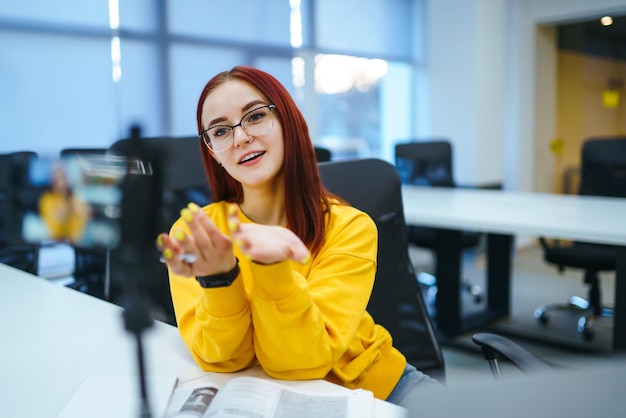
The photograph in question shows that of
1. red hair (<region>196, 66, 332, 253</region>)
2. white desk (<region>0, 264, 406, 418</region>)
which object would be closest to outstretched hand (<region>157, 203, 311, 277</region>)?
white desk (<region>0, 264, 406, 418</region>)

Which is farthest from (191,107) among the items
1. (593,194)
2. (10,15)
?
(593,194)

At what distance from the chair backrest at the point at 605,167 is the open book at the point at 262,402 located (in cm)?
296

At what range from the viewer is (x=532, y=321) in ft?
11.0

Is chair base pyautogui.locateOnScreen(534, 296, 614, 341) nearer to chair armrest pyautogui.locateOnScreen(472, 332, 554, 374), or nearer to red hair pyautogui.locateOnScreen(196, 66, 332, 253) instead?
chair armrest pyautogui.locateOnScreen(472, 332, 554, 374)

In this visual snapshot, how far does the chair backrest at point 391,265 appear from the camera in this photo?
1.34 m

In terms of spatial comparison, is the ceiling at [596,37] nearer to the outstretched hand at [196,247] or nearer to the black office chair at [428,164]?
the black office chair at [428,164]

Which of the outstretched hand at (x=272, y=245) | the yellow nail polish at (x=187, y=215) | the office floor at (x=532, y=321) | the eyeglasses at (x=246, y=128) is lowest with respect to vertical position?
the office floor at (x=532, y=321)

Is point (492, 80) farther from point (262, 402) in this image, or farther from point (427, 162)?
point (262, 402)

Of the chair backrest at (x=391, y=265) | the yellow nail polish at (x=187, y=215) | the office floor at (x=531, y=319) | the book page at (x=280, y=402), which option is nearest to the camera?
the yellow nail polish at (x=187, y=215)

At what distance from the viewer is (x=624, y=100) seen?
5.11 meters

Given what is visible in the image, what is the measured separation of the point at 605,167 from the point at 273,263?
10.1ft

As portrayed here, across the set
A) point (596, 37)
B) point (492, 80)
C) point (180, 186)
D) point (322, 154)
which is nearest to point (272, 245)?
point (180, 186)

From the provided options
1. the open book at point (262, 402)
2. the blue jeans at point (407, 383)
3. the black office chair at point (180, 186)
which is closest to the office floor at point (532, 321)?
the blue jeans at point (407, 383)

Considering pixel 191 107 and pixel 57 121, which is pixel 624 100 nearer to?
pixel 191 107
